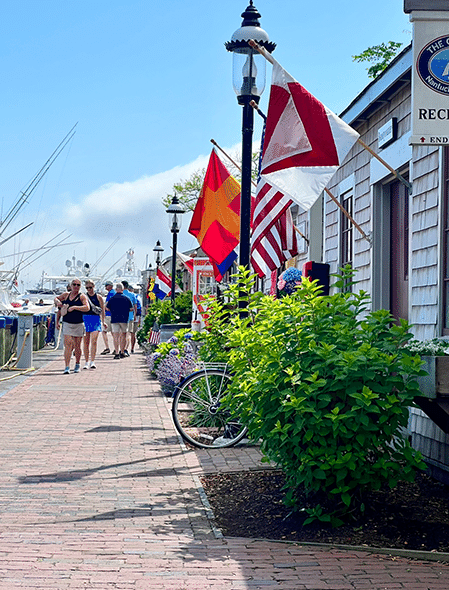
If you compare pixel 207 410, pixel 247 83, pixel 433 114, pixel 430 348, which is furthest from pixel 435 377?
pixel 247 83

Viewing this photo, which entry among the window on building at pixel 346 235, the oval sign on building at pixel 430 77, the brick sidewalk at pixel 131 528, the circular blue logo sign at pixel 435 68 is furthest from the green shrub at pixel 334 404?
the window on building at pixel 346 235

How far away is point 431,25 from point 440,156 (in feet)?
5.57

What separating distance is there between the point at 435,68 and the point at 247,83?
413cm

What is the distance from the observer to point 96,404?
1204 centimetres

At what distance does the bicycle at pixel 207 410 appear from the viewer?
866 centimetres

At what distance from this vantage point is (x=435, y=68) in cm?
557

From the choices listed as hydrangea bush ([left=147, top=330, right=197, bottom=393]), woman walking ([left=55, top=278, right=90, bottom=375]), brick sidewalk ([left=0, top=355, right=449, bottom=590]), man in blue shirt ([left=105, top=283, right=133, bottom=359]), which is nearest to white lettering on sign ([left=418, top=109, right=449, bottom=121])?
brick sidewalk ([left=0, top=355, right=449, bottom=590])

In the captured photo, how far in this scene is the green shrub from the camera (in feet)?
17.6

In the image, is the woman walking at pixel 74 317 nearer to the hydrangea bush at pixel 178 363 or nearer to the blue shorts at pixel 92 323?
the blue shorts at pixel 92 323

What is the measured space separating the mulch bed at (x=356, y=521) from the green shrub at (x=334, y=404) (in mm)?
148

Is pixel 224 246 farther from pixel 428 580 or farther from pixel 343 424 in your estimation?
pixel 428 580

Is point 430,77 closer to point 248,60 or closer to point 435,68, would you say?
point 435,68

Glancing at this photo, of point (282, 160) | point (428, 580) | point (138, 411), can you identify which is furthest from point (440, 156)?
point (138, 411)

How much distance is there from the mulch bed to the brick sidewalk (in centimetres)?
20
